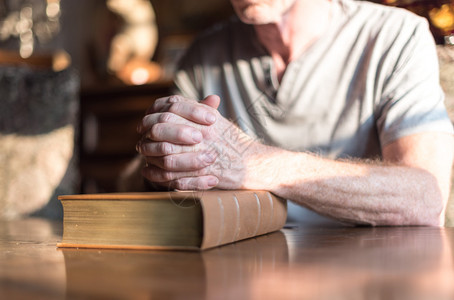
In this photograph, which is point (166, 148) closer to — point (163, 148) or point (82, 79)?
point (163, 148)

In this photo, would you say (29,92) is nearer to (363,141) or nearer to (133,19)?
(363,141)

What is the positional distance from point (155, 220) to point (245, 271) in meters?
0.14

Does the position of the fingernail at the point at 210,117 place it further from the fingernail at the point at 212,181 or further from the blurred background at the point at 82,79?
the blurred background at the point at 82,79

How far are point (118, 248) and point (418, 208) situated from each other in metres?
0.56

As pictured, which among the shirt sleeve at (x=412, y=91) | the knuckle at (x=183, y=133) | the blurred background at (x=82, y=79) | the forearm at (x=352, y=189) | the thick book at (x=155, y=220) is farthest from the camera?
the blurred background at (x=82, y=79)

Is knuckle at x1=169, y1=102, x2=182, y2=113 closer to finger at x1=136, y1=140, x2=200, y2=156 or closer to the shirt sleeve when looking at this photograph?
finger at x1=136, y1=140, x2=200, y2=156

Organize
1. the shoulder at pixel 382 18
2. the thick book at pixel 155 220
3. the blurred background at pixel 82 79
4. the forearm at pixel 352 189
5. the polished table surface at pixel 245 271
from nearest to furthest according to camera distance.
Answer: the polished table surface at pixel 245 271 → the thick book at pixel 155 220 → the forearm at pixel 352 189 → the shoulder at pixel 382 18 → the blurred background at pixel 82 79

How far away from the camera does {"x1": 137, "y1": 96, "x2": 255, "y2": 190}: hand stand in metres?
0.73

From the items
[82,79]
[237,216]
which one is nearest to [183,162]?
[237,216]

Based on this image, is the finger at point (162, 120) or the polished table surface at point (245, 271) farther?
the finger at point (162, 120)

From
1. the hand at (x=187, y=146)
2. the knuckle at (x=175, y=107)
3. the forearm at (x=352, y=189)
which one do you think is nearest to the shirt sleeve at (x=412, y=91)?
the forearm at (x=352, y=189)

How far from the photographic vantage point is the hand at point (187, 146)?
733mm

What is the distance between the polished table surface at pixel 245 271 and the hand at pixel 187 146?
0.57ft

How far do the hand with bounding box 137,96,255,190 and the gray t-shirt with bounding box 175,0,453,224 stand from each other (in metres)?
0.29
